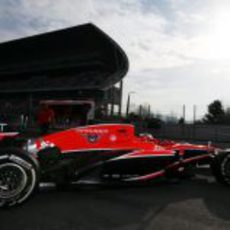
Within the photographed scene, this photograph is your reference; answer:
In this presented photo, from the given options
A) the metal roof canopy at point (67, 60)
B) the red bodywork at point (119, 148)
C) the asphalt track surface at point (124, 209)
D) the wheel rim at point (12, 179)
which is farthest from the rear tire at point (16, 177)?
the metal roof canopy at point (67, 60)

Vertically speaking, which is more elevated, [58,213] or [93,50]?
[93,50]

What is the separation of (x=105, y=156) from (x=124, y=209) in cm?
119

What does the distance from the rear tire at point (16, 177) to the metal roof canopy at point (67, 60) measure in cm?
3721

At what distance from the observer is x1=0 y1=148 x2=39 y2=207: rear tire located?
4328mm

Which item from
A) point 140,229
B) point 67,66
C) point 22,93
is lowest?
point 140,229

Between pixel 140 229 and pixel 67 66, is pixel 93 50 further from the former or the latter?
pixel 140 229

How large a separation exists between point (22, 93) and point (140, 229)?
160 ft

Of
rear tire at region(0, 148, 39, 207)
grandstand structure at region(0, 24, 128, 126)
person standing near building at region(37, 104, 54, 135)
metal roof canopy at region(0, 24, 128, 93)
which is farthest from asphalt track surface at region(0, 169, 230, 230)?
metal roof canopy at region(0, 24, 128, 93)

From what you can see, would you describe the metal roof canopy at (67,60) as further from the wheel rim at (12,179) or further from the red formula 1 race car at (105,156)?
the wheel rim at (12,179)

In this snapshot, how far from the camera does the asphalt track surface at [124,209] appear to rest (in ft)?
12.4

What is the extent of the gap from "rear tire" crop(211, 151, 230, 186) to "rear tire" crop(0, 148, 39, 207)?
3.01 meters

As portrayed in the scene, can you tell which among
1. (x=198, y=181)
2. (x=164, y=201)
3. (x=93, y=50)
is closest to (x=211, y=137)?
(x=198, y=181)

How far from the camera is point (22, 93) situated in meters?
50.5

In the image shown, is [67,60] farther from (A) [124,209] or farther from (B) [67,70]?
(A) [124,209]
